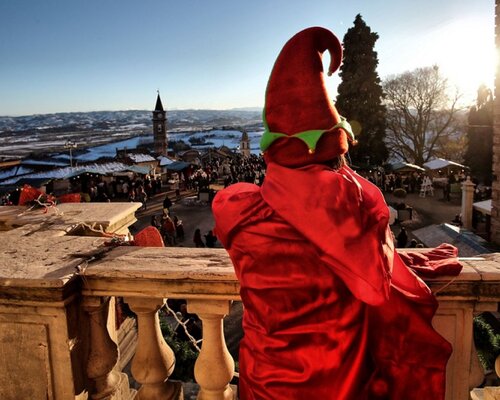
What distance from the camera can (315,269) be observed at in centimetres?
136

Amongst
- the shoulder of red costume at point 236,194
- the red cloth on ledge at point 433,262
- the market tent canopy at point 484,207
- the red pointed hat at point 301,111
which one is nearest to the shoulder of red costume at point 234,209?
the shoulder of red costume at point 236,194

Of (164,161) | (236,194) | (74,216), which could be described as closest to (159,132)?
(164,161)

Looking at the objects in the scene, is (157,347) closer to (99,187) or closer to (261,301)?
(261,301)

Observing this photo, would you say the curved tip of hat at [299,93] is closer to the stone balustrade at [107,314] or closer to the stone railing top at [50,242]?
the stone balustrade at [107,314]

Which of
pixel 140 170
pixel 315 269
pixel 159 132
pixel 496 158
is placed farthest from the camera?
pixel 159 132

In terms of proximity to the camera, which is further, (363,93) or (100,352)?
(363,93)

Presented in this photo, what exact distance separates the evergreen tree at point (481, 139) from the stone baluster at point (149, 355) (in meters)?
29.7

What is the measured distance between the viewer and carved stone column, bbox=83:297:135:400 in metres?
1.88

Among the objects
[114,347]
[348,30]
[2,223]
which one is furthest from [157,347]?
[348,30]

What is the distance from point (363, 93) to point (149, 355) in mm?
29252

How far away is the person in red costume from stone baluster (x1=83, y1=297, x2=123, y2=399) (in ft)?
2.54

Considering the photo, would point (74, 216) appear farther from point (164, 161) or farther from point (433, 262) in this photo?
point (164, 161)

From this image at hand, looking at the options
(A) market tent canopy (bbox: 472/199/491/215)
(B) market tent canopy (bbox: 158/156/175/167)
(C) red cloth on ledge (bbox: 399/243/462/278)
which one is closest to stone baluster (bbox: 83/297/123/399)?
(C) red cloth on ledge (bbox: 399/243/462/278)

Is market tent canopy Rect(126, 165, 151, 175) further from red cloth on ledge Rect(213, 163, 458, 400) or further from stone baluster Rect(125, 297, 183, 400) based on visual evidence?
red cloth on ledge Rect(213, 163, 458, 400)
